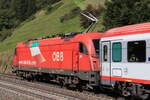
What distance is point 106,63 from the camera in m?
15.8

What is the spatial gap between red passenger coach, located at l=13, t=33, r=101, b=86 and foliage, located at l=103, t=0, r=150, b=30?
6744 millimetres

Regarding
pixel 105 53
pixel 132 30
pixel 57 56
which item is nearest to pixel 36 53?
pixel 57 56

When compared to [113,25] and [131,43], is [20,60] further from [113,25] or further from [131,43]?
[131,43]

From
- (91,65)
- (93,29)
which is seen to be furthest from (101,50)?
(93,29)

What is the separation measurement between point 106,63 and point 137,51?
2255mm

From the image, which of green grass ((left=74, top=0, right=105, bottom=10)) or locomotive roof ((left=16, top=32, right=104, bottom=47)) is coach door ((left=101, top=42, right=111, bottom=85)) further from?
green grass ((left=74, top=0, right=105, bottom=10))

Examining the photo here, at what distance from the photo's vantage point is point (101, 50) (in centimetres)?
1625

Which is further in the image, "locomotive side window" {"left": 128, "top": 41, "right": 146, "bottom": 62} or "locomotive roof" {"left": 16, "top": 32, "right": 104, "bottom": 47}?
"locomotive roof" {"left": 16, "top": 32, "right": 104, "bottom": 47}

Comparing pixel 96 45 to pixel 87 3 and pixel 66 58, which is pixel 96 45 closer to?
pixel 66 58

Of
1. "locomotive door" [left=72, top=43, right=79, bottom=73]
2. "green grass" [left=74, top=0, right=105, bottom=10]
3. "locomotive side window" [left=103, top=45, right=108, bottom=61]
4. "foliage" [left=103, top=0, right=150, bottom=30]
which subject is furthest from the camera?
"green grass" [left=74, top=0, right=105, bottom=10]

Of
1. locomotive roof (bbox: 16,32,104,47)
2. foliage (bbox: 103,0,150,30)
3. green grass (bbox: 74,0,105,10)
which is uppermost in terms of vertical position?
green grass (bbox: 74,0,105,10)

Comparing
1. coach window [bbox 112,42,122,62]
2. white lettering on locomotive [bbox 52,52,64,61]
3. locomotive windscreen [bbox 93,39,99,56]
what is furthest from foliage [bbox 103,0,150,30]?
coach window [bbox 112,42,122,62]

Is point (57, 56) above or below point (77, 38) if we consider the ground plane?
below

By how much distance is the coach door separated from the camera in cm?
1559
